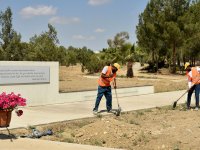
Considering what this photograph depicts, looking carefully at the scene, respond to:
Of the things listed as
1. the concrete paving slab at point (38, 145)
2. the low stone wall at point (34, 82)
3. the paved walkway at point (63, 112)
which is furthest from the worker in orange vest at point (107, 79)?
the concrete paving slab at point (38, 145)

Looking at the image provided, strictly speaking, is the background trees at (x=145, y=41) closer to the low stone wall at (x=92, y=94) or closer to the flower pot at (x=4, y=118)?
the low stone wall at (x=92, y=94)

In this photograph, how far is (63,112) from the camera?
1287 centimetres

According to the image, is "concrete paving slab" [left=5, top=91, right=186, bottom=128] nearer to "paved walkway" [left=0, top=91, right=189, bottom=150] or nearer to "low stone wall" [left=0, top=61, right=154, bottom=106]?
"paved walkway" [left=0, top=91, right=189, bottom=150]

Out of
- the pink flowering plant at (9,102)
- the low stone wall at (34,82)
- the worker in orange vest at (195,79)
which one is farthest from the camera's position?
the low stone wall at (34,82)

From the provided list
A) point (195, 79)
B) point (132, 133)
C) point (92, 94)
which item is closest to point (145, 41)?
point (92, 94)

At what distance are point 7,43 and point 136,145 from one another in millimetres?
24819

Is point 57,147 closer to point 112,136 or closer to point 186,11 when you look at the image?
point 112,136

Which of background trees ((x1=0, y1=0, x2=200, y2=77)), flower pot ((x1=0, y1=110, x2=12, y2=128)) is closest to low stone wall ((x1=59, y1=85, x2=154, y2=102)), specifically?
flower pot ((x1=0, y1=110, x2=12, y2=128))

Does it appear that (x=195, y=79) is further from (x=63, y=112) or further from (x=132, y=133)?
(x=132, y=133)

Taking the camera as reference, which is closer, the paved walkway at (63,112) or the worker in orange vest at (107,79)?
the paved walkway at (63,112)

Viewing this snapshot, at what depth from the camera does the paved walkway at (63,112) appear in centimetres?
766

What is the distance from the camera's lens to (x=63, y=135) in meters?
9.10

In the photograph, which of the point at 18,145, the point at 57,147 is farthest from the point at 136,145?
the point at 18,145

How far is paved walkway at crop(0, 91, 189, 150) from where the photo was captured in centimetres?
766
